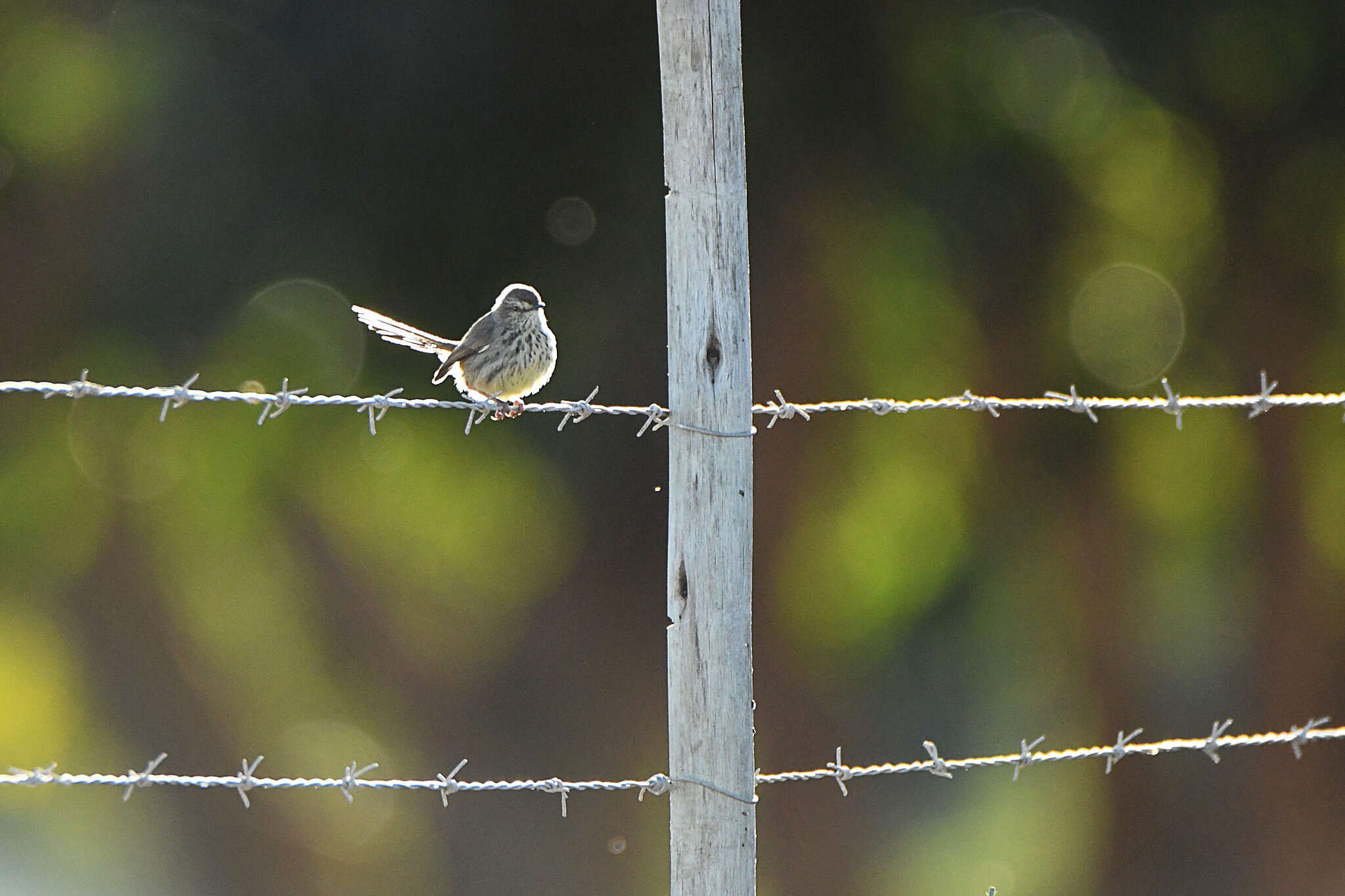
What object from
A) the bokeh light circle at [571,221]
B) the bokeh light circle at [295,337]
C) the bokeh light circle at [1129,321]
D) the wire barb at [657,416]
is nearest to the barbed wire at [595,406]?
the wire barb at [657,416]

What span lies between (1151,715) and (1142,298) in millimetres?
2182

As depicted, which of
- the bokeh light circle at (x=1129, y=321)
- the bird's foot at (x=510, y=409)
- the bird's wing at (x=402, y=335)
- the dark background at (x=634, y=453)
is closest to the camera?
the bird's foot at (x=510, y=409)

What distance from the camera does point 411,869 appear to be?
659cm

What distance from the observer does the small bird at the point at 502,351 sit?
160 inches

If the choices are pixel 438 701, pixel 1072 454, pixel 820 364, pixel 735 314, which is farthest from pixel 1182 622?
pixel 735 314

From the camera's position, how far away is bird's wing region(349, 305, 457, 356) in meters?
3.96

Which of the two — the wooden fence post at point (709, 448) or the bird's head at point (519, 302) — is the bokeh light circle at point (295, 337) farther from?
the wooden fence post at point (709, 448)

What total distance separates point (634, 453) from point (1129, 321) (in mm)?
2613

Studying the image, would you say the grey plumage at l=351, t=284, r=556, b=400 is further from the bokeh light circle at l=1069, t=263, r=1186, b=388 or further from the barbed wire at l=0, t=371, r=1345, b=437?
the bokeh light circle at l=1069, t=263, r=1186, b=388

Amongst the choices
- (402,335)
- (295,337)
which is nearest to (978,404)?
(402,335)

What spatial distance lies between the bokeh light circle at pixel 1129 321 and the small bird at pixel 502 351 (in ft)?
11.3

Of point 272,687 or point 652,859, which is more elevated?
point 272,687

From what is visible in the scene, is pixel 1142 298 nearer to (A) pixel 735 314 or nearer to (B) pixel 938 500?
(B) pixel 938 500

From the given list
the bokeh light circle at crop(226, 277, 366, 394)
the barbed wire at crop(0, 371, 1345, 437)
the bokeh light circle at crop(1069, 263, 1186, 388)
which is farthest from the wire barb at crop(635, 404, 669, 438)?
the bokeh light circle at crop(1069, 263, 1186, 388)
